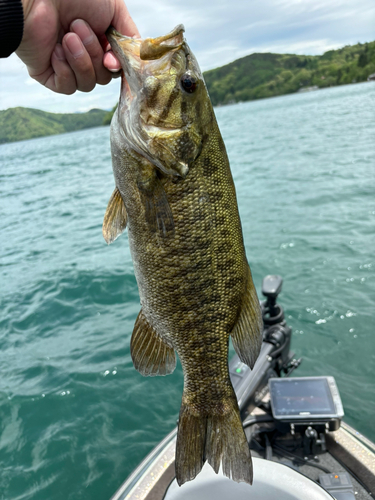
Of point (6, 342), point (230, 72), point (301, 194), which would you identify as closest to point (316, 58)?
point (230, 72)

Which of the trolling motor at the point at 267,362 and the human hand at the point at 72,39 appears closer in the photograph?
the human hand at the point at 72,39

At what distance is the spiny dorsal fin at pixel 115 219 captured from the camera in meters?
2.05

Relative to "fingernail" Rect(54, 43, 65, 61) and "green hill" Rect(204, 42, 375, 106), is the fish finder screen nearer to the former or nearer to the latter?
"fingernail" Rect(54, 43, 65, 61)

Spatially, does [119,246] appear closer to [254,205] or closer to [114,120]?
[254,205]

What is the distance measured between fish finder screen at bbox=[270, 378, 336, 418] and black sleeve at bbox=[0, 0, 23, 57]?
3.53 meters

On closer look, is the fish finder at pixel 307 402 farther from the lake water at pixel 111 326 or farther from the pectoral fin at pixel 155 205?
the pectoral fin at pixel 155 205

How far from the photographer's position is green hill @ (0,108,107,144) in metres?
120

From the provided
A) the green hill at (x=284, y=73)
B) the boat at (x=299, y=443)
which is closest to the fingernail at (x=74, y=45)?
the boat at (x=299, y=443)

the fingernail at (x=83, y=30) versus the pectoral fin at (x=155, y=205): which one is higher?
the fingernail at (x=83, y=30)

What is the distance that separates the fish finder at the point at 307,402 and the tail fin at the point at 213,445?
1708mm

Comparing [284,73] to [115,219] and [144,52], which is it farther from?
[115,219]

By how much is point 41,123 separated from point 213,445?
15818 centimetres

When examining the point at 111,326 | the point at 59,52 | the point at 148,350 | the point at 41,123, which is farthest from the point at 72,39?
the point at 41,123

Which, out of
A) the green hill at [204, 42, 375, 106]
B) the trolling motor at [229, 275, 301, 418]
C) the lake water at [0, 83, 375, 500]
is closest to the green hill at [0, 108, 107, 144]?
the green hill at [204, 42, 375, 106]
